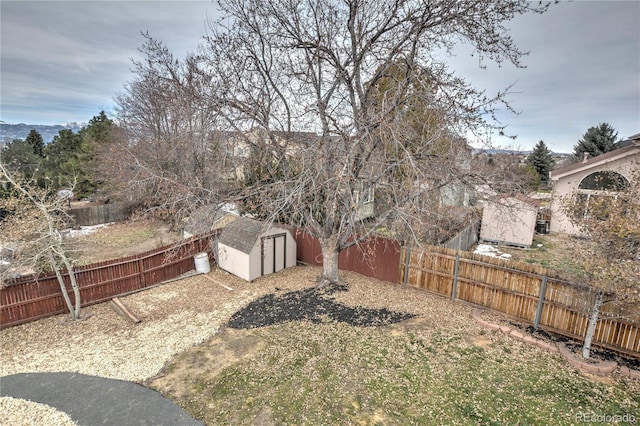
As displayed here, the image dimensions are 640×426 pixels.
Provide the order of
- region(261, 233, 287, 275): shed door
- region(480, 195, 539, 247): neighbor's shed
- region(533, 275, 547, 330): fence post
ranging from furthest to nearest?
region(480, 195, 539, 247): neighbor's shed → region(261, 233, 287, 275): shed door → region(533, 275, 547, 330): fence post

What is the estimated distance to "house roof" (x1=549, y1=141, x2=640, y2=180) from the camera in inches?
577

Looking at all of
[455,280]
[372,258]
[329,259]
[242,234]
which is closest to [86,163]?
[242,234]

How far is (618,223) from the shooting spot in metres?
5.13

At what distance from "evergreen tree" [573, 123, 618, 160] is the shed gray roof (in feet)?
121

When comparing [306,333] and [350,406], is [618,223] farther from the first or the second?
[306,333]

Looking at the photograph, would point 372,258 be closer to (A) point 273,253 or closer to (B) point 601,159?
(A) point 273,253

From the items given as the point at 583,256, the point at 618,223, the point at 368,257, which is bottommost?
the point at 368,257

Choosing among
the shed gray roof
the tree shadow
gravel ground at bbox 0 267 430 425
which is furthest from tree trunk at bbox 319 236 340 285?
the shed gray roof

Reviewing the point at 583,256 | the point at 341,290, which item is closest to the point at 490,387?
the point at 583,256

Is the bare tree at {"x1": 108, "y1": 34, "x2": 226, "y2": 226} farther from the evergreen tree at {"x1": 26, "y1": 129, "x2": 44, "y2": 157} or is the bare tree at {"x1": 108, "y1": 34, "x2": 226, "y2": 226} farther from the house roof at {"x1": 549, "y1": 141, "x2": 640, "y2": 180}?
the evergreen tree at {"x1": 26, "y1": 129, "x2": 44, "y2": 157}

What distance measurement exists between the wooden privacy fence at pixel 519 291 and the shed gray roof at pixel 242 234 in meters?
5.12

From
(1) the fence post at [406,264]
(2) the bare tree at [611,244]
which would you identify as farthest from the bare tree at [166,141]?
(2) the bare tree at [611,244]

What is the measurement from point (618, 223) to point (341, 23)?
25.4 feet

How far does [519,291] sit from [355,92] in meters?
6.98
